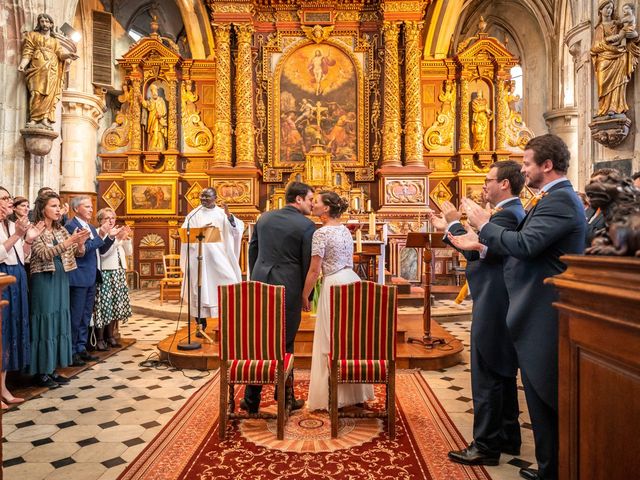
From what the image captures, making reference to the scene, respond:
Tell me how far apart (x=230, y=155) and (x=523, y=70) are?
1041 centimetres

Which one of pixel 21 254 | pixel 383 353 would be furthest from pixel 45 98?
pixel 383 353

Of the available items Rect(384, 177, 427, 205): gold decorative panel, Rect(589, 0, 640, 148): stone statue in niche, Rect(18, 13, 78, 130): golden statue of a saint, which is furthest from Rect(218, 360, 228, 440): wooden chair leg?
Rect(384, 177, 427, 205): gold decorative panel

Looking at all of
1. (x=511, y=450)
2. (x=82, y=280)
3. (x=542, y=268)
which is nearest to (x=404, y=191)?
(x=82, y=280)

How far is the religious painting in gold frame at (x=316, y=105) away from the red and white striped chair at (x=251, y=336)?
8927 mm

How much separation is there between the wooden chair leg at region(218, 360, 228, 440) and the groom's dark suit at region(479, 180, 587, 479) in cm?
186

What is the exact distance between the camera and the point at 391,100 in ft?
37.1

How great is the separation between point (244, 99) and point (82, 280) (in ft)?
25.2

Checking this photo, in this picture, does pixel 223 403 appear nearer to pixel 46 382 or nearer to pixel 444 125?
pixel 46 382

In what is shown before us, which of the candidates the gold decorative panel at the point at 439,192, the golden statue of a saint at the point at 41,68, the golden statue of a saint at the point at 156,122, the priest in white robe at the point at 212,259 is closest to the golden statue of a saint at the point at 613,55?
the priest in white robe at the point at 212,259

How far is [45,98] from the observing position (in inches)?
275

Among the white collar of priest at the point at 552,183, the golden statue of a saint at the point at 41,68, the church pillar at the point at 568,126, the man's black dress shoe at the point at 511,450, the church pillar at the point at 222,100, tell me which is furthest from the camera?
the church pillar at the point at 568,126

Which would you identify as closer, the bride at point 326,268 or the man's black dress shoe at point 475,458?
the man's black dress shoe at point 475,458

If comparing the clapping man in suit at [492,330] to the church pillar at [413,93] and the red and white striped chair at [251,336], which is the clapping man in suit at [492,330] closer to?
the red and white striped chair at [251,336]

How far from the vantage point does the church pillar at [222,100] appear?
11391 millimetres
